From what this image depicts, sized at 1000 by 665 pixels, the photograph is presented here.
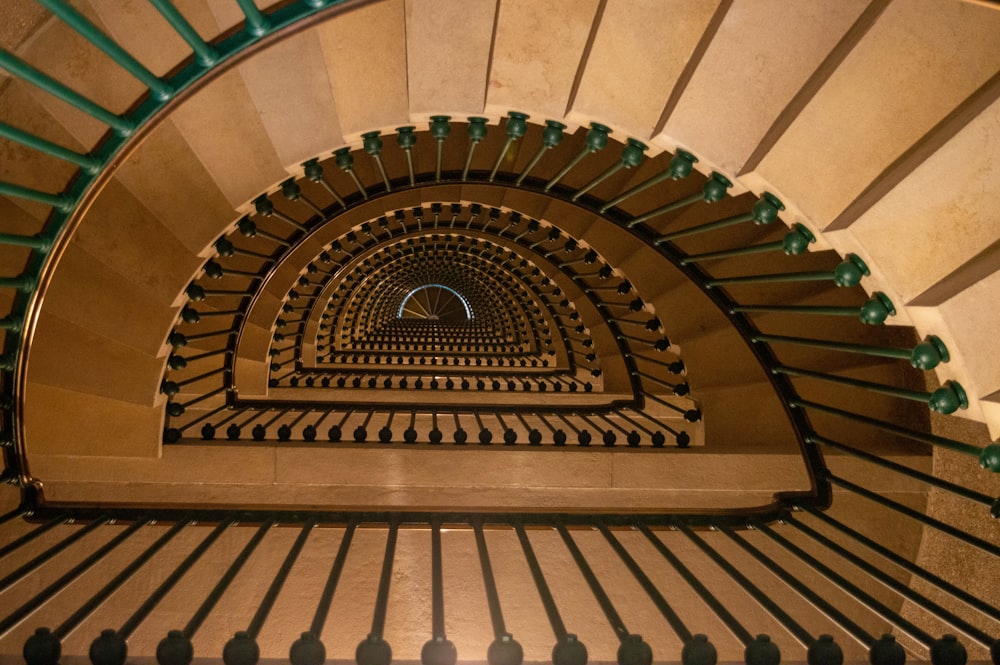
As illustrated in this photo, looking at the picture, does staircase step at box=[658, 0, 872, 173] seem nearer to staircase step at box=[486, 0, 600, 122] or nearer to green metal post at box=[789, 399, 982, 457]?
staircase step at box=[486, 0, 600, 122]

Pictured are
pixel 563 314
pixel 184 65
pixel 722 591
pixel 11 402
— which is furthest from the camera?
pixel 563 314

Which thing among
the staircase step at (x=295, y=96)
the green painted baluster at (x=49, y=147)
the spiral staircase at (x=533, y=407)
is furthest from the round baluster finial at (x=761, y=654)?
the staircase step at (x=295, y=96)

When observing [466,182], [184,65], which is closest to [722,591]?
[466,182]

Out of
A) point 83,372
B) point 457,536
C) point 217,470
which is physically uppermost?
point 83,372

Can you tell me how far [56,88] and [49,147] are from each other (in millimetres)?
338

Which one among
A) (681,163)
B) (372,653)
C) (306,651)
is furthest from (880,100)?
(306,651)

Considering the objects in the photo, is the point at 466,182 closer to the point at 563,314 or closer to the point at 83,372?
the point at 83,372

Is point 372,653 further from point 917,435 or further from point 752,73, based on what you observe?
point 752,73

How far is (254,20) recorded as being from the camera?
1.78 meters

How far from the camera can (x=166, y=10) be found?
1581mm

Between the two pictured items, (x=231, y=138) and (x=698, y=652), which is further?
(x=231, y=138)

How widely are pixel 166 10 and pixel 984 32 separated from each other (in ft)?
7.43

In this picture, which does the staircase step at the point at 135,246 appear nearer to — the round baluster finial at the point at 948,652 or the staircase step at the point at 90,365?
the staircase step at the point at 90,365

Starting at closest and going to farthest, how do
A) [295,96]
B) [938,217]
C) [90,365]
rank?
[938,217], [295,96], [90,365]
